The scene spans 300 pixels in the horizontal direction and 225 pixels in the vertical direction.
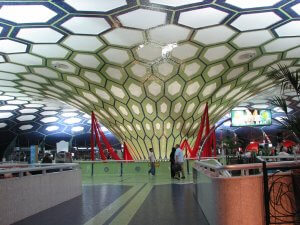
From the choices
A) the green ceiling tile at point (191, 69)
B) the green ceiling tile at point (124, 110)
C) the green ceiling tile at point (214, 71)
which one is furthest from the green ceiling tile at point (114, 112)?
the green ceiling tile at point (214, 71)

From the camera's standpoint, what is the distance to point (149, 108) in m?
19.1

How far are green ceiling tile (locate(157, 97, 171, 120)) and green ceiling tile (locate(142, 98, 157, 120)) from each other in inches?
10.7

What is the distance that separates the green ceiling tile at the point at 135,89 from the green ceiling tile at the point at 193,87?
221 cm

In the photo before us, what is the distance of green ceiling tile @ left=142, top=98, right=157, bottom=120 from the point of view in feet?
61.5

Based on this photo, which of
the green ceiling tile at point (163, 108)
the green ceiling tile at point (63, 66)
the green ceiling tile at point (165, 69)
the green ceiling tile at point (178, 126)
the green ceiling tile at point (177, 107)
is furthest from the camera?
the green ceiling tile at point (178, 126)

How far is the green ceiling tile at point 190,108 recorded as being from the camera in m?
19.2

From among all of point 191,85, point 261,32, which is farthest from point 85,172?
point 261,32

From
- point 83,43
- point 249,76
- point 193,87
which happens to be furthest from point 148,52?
point 249,76

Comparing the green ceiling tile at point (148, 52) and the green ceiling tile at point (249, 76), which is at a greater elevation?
the green ceiling tile at point (148, 52)

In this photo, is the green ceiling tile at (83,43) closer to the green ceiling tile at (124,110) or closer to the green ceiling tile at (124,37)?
the green ceiling tile at (124,37)

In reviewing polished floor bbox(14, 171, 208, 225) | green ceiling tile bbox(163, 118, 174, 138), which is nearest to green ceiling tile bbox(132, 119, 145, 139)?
green ceiling tile bbox(163, 118, 174, 138)

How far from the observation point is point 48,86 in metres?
20.9

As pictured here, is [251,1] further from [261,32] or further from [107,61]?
[107,61]

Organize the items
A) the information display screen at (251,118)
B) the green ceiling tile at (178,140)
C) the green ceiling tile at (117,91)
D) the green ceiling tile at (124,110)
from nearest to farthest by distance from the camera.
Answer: the green ceiling tile at (117,91)
the green ceiling tile at (124,110)
the green ceiling tile at (178,140)
the information display screen at (251,118)
